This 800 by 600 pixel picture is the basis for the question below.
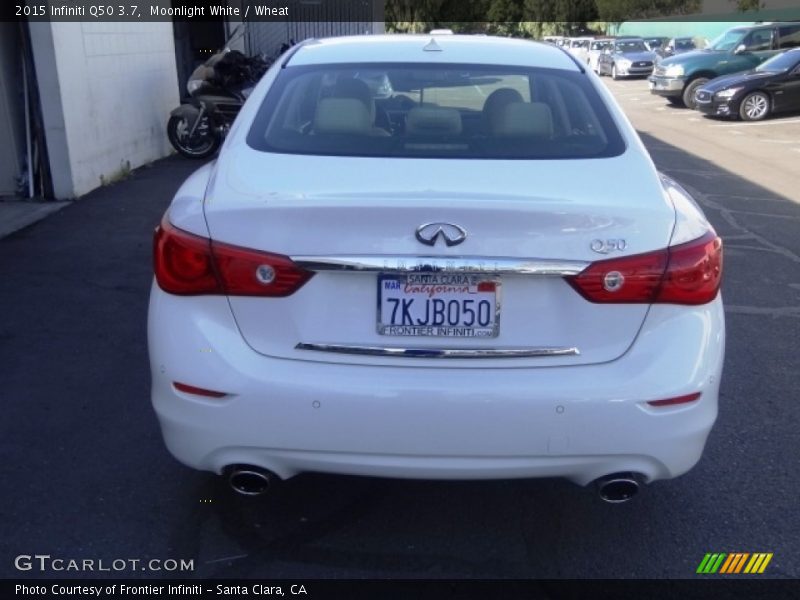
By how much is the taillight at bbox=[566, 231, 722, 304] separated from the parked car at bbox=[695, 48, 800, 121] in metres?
17.5

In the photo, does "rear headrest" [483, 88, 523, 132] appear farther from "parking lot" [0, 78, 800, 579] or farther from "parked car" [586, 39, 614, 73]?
"parked car" [586, 39, 614, 73]

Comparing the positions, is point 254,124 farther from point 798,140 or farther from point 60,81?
point 798,140

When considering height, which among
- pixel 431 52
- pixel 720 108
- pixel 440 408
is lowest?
pixel 720 108

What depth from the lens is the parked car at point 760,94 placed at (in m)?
19.0

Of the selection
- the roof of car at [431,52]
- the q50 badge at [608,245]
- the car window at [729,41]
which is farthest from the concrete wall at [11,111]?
the car window at [729,41]

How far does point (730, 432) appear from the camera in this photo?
14.2 feet

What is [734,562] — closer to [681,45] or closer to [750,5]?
[681,45]

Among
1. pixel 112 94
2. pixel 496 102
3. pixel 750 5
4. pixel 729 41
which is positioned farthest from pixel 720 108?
pixel 750 5

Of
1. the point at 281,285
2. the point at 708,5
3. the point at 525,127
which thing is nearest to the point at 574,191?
the point at 525,127

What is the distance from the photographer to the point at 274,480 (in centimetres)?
306

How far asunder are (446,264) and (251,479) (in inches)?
39.5

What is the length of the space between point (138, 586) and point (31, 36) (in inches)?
291

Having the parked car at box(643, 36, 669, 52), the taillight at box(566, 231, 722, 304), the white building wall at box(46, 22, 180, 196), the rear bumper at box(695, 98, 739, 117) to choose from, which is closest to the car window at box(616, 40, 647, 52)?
the parked car at box(643, 36, 669, 52)

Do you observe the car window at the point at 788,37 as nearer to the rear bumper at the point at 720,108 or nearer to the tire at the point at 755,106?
the tire at the point at 755,106
